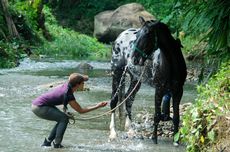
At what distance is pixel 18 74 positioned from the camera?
20328 millimetres

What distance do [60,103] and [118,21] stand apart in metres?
30.8

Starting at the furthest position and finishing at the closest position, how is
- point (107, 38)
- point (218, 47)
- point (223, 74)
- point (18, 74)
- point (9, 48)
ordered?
1. point (107, 38)
2. point (9, 48)
3. point (18, 74)
4. point (218, 47)
5. point (223, 74)

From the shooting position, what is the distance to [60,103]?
9.23m

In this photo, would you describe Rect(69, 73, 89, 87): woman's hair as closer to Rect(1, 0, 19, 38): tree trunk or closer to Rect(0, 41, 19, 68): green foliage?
Rect(0, 41, 19, 68): green foliage

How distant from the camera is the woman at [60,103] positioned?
908 cm

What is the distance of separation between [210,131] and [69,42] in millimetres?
26220

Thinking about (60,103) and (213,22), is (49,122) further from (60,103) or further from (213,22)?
(213,22)

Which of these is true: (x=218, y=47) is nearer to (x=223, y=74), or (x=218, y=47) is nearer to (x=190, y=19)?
(x=190, y=19)

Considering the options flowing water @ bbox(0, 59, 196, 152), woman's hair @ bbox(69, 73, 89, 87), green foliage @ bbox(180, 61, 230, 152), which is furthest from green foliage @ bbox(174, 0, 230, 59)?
flowing water @ bbox(0, 59, 196, 152)

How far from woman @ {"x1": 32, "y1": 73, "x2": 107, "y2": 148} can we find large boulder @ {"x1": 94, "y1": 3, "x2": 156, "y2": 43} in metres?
29.9

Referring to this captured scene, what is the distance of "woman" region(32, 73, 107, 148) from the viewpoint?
9.08 meters

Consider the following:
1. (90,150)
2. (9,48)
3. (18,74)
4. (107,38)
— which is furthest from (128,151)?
(107,38)

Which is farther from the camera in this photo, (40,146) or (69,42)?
(69,42)

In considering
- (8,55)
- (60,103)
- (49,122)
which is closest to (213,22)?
(60,103)
